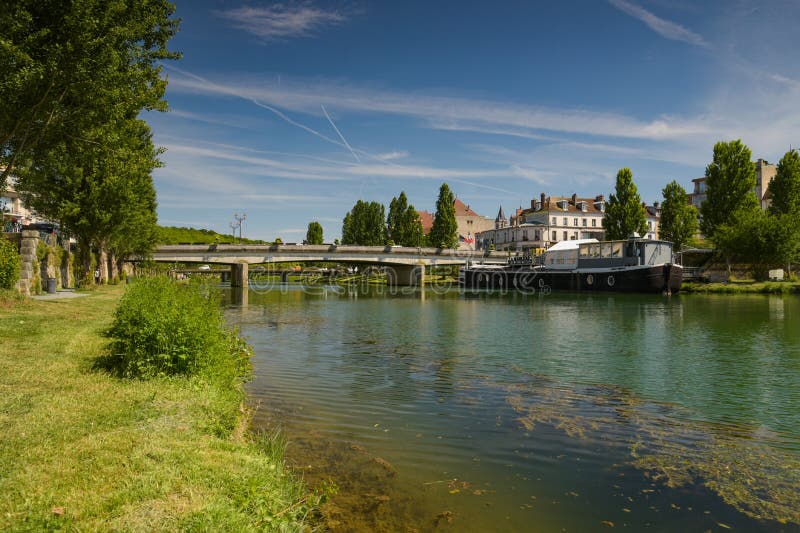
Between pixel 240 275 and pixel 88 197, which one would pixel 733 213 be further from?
pixel 88 197

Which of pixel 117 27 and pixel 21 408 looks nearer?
pixel 21 408

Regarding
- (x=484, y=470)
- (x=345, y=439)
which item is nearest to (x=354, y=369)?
(x=345, y=439)

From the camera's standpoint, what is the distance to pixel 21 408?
8.84 metres

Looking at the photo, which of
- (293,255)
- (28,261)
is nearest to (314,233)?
(293,255)

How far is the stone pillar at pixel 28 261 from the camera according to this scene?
2853 cm

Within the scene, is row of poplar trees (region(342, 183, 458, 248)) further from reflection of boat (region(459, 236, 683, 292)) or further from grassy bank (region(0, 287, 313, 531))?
grassy bank (region(0, 287, 313, 531))

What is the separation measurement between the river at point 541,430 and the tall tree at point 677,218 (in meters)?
73.2

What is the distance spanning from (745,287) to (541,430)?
69.8 meters

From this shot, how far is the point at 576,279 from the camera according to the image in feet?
269

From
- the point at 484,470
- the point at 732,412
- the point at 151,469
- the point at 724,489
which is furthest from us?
the point at 732,412

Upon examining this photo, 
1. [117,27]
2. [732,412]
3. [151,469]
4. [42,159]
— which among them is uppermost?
[117,27]

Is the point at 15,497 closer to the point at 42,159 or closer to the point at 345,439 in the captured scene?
the point at 345,439

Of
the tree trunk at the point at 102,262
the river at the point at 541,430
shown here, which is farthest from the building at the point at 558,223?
the river at the point at 541,430

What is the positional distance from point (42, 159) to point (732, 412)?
29.9 metres
